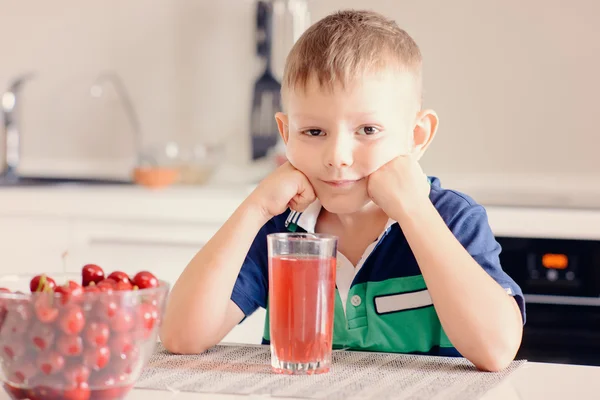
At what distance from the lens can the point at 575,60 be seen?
2.62 m

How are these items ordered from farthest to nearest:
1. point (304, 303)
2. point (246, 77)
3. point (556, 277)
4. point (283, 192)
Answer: point (246, 77) → point (556, 277) → point (283, 192) → point (304, 303)

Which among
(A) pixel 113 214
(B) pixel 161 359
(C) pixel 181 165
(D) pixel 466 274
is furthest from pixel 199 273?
(C) pixel 181 165

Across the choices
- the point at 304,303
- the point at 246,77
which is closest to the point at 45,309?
the point at 304,303

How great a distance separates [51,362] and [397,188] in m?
0.55

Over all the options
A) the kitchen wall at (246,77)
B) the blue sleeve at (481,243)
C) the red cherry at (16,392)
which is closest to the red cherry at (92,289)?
the red cherry at (16,392)

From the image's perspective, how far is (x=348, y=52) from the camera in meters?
1.20

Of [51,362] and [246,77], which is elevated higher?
[246,77]

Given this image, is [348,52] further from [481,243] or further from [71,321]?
[71,321]

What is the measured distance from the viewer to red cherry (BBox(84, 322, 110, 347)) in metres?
0.77

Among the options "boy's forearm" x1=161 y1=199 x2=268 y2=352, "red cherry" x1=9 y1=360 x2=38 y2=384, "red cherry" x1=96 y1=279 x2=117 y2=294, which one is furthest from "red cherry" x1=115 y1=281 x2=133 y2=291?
"boy's forearm" x1=161 y1=199 x2=268 y2=352

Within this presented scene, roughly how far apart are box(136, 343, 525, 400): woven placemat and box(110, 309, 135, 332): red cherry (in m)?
0.14

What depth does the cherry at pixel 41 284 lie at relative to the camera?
80 cm

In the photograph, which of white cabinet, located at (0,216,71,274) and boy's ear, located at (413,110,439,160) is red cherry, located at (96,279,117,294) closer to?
boy's ear, located at (413,110,439,160)

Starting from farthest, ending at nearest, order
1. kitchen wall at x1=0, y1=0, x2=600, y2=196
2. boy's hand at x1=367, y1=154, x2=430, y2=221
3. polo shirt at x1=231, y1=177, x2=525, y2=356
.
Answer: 1. kitchen wall at x1=0, y1=0, x2=600, y2=196
2. polo shirt at x1=231, y1=177, x2=525, y2=356
3. boy's hand at x1=367, y1=154, x2=430, y2=221
